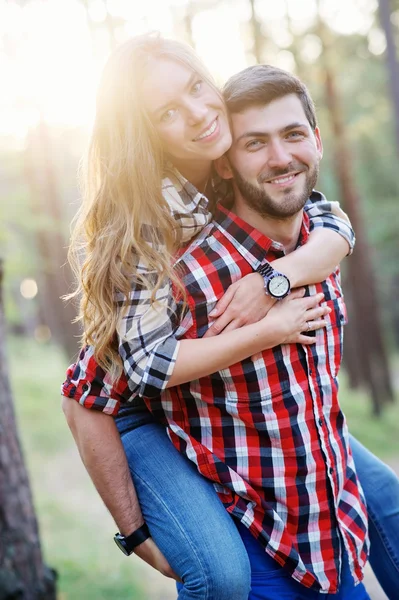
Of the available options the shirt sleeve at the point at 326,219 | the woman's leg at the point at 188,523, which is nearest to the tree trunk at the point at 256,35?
the shirt sleeve at the point at 326,219

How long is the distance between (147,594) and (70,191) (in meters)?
17.2

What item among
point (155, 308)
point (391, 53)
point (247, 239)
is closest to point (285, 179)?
point (247, 239)

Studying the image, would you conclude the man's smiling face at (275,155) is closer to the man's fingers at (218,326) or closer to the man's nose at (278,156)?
the man's nose at (278,156)

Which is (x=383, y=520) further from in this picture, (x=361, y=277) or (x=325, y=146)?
(x=325, y=146)

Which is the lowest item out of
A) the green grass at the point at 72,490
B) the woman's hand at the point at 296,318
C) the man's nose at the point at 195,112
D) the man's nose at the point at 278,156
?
the green grass at the point at 72,490

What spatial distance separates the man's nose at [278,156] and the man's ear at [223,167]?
21 centimetres

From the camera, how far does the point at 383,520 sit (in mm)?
2709

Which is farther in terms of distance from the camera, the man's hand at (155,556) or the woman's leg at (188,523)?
the man's hand at (155,556)

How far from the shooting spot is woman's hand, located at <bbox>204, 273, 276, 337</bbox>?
237cm

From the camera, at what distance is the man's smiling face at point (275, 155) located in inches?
96.7

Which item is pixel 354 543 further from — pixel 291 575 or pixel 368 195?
pixel 368 195

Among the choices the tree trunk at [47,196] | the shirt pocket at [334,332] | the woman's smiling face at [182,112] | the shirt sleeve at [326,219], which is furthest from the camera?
the tree trunk at [47,196]

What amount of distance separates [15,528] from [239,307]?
228 cm

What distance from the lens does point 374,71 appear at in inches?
699
